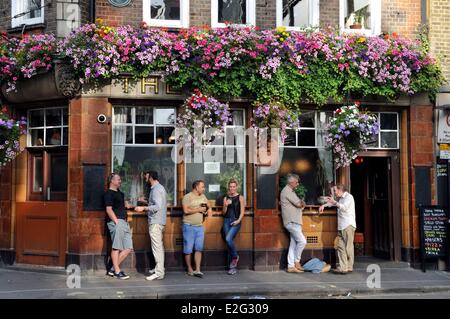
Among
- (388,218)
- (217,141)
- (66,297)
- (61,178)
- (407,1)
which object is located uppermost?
(407,1)

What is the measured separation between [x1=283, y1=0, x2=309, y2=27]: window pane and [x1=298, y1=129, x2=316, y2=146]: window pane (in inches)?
90.7

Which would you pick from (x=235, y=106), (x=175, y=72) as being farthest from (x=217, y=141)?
(x=175, y=72)

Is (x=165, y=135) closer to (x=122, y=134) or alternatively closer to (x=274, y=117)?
(x=122, y=134)

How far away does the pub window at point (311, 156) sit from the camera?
12.6m

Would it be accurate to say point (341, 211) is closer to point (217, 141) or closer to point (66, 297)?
point (217, 141)

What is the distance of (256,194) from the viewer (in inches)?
477

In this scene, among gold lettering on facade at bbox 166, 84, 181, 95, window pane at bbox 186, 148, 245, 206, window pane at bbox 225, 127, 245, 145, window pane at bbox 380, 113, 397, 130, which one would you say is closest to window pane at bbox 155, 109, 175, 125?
gold lettering on facade at bbox 166, 84, 181, 95

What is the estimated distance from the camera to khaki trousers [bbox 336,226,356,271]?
1180 centimetres

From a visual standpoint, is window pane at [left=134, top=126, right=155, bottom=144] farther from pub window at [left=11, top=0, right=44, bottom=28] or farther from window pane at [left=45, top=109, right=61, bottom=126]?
pub window at [left=11, top=0, right=44, bottom=28]

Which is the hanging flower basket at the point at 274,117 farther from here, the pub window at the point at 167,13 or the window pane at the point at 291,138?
the pub window at the point at 167,13

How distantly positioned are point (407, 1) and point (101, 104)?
7.01 metres

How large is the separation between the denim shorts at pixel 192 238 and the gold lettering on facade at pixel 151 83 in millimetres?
2739

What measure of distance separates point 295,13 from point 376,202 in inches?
186

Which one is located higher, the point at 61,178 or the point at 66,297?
the point at 61,178
